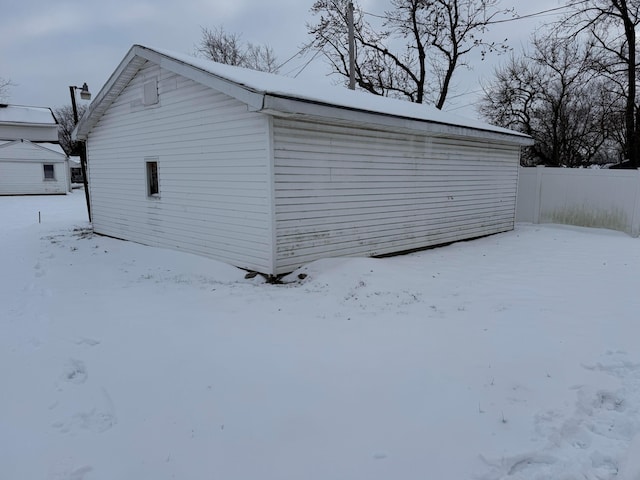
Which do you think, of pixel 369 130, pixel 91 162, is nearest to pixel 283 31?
pixel 91 162

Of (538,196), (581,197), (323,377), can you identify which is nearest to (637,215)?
(581,197)

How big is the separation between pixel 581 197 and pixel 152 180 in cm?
1168

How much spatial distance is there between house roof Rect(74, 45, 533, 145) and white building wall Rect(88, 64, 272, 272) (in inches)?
12.2

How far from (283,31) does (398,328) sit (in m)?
26.2

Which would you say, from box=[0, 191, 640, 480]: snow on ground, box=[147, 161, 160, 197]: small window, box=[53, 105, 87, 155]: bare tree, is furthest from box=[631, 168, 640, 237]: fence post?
box=[53, 105, 87, 155]: bare tree

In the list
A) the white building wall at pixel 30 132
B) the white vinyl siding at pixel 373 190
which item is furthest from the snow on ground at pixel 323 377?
the white building wall at pixel 30 132

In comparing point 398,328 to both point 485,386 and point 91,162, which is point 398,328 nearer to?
point 485,386

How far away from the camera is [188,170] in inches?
321

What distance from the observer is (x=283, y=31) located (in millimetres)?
26516

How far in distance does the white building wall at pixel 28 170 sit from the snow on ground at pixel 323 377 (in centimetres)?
2546

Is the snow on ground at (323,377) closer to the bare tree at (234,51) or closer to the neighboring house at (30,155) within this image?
the neighboring house at (30,155)

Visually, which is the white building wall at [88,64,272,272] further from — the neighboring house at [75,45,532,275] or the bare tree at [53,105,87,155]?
the bare tree at [53,105,87,155]

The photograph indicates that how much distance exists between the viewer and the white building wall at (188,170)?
6.81 metres

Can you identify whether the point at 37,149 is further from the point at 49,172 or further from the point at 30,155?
the point at 49,172
